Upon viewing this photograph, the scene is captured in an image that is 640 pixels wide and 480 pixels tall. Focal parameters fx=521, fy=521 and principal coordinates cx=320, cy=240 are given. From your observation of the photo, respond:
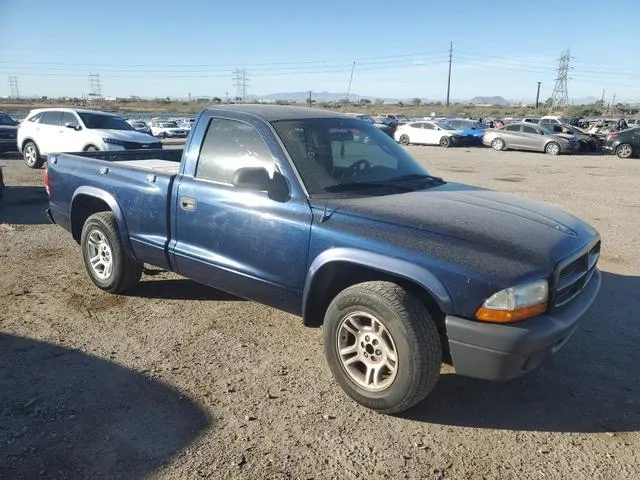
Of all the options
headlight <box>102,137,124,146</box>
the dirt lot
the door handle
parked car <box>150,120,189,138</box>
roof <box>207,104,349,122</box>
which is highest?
roof <box>207,104,349,122</box>

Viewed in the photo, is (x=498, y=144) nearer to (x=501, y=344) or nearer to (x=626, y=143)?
(x=626, y=143)

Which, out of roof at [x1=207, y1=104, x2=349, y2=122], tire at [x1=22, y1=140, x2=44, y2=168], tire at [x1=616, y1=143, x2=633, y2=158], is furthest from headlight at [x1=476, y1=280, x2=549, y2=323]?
tire at [x1=616, y1=143, x2=633, y2=158]

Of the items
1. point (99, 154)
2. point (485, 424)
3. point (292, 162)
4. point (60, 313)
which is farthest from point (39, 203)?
point (485, 424)

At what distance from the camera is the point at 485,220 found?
11.0ft

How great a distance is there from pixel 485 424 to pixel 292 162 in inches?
83.6

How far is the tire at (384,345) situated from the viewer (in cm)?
296

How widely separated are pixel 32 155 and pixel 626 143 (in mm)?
22996

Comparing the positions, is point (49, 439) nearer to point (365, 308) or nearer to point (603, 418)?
point (365, 308)

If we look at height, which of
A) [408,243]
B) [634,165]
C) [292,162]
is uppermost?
[292,162]

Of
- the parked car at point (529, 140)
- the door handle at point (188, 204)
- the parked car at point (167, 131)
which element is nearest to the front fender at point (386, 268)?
the door handle at point (188, 204)

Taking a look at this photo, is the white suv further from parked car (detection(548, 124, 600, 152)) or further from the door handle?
parked car (detection(548, 124, 600, 152))

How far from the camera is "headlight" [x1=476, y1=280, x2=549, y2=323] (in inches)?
110

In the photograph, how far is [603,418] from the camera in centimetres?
323

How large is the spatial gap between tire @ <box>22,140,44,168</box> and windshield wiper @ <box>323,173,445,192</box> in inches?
531
